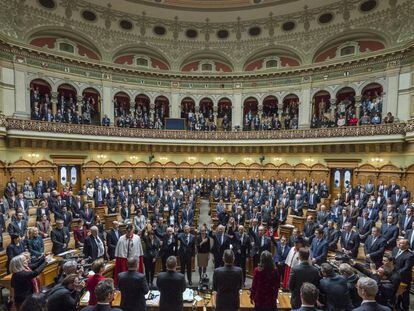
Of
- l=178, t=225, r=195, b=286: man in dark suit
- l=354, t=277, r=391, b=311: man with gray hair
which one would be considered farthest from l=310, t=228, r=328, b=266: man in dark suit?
l=354, t=277, r=391, b=311: man with gray hair

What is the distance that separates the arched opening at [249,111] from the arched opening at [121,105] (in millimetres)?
9789

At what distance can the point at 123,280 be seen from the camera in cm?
361

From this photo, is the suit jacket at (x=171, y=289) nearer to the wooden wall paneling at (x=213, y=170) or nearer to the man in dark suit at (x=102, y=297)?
the man in dark suit at (x=102, y=297)

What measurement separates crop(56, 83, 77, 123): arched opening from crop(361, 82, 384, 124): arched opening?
19.3 m

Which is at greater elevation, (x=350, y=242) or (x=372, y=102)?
(x=372, y=102)

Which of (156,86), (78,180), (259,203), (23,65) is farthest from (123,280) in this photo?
(156,86)

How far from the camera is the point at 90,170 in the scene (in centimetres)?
1830

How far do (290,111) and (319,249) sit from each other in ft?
54.1

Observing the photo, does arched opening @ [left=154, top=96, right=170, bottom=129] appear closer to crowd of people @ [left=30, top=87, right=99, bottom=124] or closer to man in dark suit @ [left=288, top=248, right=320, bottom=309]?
crowd of people @ [left=30, top=87, right=99, bottom=124]

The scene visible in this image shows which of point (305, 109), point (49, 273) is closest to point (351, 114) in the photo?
point (305, 109)

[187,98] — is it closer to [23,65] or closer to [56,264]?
[23,65]

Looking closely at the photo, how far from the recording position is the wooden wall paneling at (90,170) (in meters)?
18.0

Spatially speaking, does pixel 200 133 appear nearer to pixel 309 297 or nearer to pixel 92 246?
pixel 92 246

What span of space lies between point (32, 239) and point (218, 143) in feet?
52.3
